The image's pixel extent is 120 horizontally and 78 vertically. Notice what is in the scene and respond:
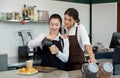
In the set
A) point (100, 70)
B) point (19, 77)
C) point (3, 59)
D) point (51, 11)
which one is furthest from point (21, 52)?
point (100, 70)

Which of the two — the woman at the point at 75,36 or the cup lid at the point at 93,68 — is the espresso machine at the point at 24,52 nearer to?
the woman at the point at 75,36

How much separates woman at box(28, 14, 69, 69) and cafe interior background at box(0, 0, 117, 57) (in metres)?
1.84

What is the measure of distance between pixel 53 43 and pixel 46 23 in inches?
94.4

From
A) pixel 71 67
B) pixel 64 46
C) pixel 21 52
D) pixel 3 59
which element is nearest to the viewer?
pixel 64 46

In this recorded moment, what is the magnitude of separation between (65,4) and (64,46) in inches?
114

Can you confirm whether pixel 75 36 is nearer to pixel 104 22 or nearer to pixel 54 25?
pixel 54 25

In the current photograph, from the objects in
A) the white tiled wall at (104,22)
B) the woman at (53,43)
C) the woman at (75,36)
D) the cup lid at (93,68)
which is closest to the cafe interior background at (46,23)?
the white tiled wall at (104,22)

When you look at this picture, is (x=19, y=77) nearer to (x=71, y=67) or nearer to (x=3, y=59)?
(x=71, y=67)

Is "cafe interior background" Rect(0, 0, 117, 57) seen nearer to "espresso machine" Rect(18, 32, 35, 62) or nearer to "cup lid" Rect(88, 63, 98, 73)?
"espresso machine" Rect(18, 32, 35, 62)

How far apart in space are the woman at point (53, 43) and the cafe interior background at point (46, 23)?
1844mm

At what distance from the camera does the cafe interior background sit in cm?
429

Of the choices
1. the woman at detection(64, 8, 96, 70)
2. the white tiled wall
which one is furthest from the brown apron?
the white tiled wall

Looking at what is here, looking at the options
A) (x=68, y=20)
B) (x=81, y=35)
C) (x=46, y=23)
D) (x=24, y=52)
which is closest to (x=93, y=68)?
(x=81, y=35)

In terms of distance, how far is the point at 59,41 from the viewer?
2.59 meters
